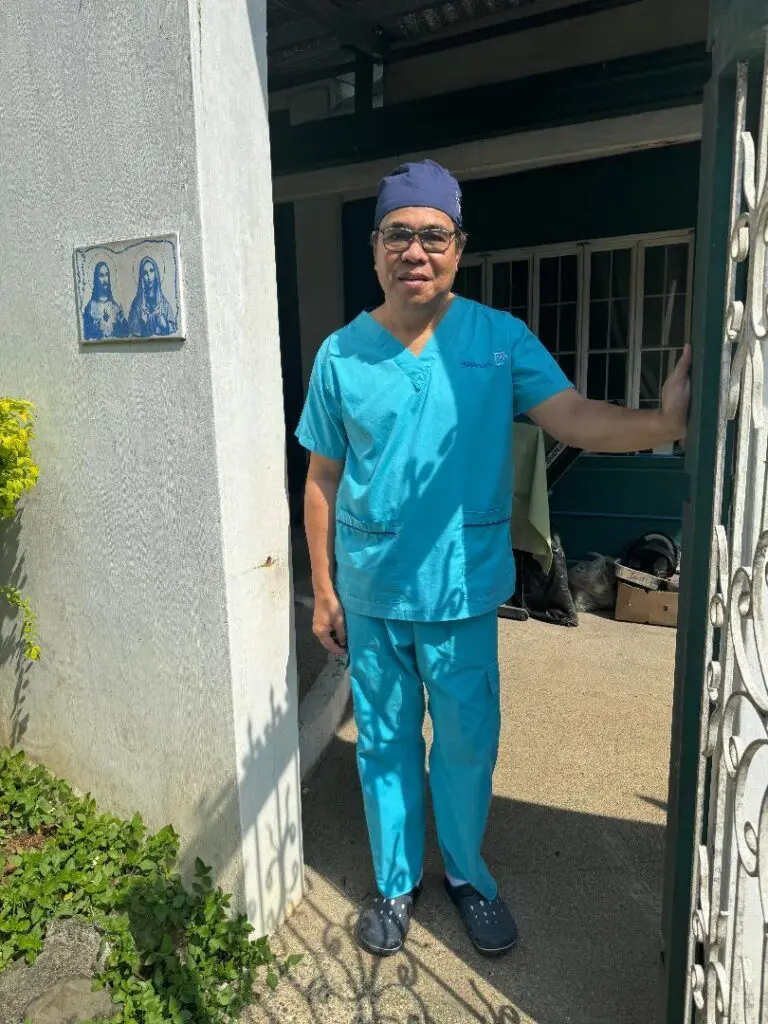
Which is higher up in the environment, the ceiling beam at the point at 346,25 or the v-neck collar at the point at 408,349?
the ceiling beam at the point at 346,25

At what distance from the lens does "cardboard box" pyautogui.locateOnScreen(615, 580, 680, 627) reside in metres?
4.67

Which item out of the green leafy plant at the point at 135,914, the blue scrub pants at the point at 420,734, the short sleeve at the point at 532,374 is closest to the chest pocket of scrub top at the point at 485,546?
the blue scrub pants at the point at 420,734

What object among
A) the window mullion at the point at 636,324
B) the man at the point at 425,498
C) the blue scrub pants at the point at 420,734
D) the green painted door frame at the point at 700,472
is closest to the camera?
the green painted door frame at the point at 700,472

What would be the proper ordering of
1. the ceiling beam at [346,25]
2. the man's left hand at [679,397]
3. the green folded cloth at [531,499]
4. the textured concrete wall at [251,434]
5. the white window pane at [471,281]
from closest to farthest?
1. the man's left hand at [679,397]
2. the textured concrete wall at [251,434]
3. the green folded cloth at [531,499]
4. the ceiling beam at [346,25]
5. the white window pane at [471,281]

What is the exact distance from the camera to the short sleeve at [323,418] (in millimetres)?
2057

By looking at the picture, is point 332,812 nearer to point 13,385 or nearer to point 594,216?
point 13,385

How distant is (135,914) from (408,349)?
182 cm

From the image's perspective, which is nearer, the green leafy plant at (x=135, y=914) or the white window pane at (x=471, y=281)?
the green leafy plant at (x=135, y=914)

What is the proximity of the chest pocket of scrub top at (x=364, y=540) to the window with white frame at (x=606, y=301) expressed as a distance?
397 cm

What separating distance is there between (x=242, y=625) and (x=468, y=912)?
113 cm

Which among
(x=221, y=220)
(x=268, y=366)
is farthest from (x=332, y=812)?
(x=221, y=220)

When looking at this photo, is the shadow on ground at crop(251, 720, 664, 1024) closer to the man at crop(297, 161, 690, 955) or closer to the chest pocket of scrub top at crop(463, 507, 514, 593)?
the man at crop(297, 161, 690, 955)

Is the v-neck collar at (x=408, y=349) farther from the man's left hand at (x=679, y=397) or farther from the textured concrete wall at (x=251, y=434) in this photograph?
the man's left hand at (x=679, y=397)

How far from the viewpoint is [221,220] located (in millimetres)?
1846
